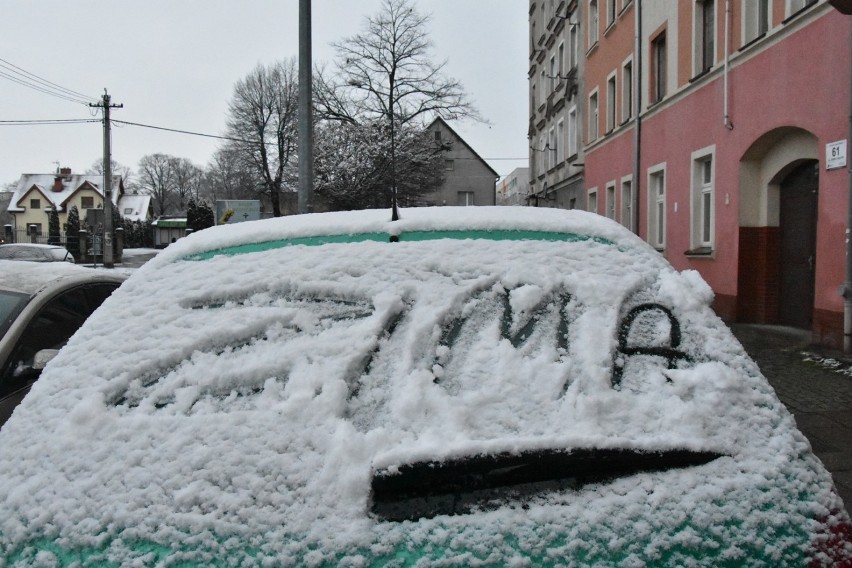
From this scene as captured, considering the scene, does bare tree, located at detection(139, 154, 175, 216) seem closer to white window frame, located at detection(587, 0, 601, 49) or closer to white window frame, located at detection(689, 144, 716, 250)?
white window frame, located at detection(587, 0, 601, 49)

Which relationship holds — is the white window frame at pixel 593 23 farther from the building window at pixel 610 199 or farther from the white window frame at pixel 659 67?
the white window frame at pixel 659 67

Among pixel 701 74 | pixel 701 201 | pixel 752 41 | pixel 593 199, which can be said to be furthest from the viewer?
pixel 593 199

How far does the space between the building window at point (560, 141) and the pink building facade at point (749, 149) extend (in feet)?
31.2

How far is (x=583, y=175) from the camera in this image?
78.3ft

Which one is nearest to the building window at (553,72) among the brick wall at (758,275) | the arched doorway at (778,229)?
the arched doorway at (778,229)

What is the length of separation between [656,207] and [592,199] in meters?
6.49

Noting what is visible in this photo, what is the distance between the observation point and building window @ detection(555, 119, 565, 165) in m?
27.0

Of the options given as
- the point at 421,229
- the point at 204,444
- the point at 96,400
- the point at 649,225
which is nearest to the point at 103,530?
the point at 204,444

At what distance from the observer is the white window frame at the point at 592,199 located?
22.0m

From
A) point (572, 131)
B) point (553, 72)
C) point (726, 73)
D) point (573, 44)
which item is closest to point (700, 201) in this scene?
point (726, 73)

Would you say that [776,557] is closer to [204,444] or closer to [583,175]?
[204,444]

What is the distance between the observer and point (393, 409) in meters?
1.36

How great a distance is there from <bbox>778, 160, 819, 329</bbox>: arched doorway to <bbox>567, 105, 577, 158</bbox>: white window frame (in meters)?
13.9

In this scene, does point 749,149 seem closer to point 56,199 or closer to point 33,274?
point 33,274
